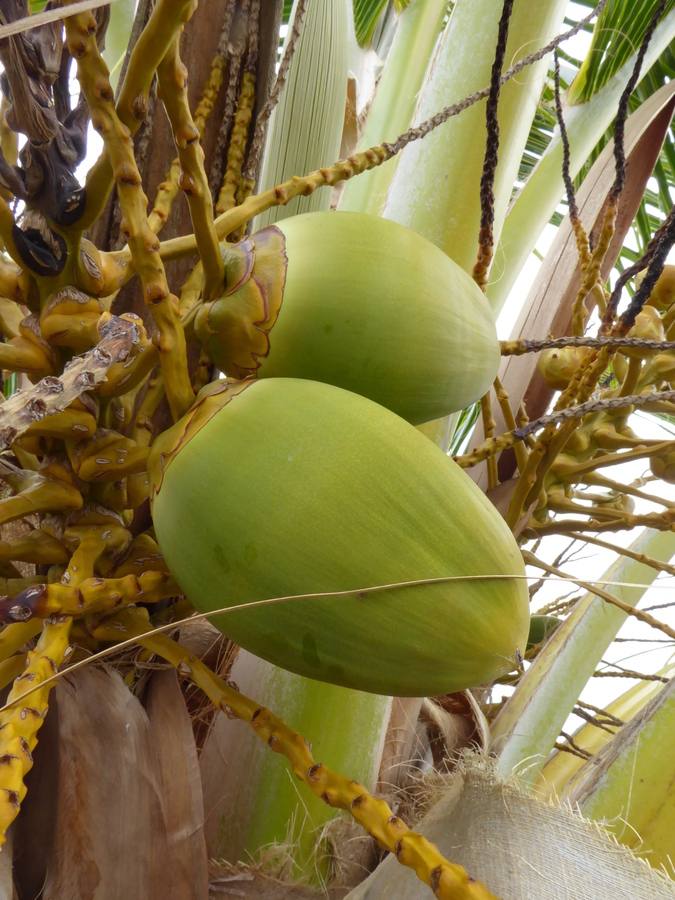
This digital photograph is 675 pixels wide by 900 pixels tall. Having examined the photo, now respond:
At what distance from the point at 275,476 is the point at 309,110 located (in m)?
0.51

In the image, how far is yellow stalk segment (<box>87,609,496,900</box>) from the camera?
298 mm

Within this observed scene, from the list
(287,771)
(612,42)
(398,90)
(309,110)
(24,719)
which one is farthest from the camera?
(398,90)

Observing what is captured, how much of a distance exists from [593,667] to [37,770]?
2.11 ft

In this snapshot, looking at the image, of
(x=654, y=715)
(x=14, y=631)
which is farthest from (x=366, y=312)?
(x=654, y=715)

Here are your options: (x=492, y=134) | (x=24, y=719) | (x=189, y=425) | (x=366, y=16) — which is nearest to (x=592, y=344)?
(x=492, y=134)

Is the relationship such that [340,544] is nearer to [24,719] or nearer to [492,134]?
[24,719]

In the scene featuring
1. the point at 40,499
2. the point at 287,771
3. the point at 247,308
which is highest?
the point at 247,308

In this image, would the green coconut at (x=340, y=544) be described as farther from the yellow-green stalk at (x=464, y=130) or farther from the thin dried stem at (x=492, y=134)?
the yellow-green stalk at (x=464, y=130)

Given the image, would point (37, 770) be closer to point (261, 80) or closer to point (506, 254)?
point (261, 80)

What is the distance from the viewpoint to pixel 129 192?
0.35 metres

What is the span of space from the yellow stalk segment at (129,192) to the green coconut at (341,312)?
2.7 inches

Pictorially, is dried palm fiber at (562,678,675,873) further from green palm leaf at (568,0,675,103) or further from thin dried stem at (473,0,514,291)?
green palm leaf at (568,0,675,103)

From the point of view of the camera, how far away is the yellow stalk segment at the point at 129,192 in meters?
0.32

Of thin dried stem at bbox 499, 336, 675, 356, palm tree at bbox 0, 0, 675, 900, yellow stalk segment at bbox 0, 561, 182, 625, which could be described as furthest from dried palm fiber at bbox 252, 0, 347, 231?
yellow stalk segment at bbox 0, 561, 182, 625
